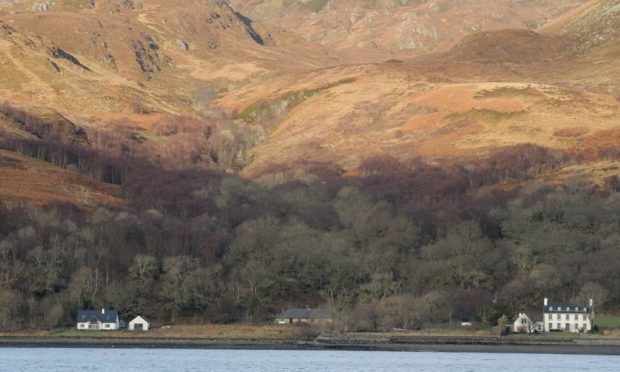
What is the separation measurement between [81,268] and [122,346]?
2645 centimetres

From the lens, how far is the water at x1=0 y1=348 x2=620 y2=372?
9181 centimetres

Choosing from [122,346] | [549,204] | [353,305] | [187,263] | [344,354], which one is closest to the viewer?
[344,354]

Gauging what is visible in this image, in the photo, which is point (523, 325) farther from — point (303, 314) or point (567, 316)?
point (303, 314)

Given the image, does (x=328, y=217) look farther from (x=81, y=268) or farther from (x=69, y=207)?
(x=81, y=268)

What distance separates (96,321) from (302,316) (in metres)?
20.7

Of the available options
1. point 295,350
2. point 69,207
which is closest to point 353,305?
point 295,350

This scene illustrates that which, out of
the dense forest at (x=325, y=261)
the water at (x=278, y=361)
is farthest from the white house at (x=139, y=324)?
the water at (x=278, y=361)

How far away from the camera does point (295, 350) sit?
112 meters

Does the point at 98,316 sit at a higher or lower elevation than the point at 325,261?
lower

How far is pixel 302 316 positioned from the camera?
130250mm

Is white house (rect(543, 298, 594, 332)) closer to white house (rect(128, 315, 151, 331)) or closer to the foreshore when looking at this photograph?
the foreshore

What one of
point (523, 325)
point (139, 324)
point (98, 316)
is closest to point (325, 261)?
point (139, 324)

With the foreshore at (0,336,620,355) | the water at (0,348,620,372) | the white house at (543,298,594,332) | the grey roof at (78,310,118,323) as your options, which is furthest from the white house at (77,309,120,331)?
the white house at (543,298,594,332)

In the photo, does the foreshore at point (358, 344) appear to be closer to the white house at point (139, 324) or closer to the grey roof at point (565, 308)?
the white house at point (139, 324)
